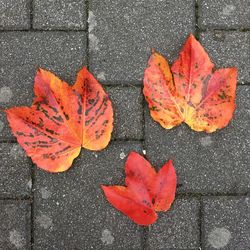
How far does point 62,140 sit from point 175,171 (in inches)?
19.6

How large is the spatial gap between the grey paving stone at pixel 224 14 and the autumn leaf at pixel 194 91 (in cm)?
16

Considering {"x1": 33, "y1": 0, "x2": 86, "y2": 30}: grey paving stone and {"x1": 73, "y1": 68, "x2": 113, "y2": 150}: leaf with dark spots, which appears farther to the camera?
{"x1": 33, "y1": 0, "x2": 86, "y2": 30}: grey paving stone

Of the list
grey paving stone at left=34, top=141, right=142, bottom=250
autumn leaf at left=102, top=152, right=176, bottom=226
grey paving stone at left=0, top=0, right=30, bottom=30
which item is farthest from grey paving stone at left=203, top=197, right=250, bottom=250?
grey paving stone at left=0, top=0, right=30, bottom=30

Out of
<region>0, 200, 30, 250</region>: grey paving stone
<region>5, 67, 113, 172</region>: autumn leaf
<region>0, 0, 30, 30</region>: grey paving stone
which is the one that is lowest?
<region>0, 200, 30, 250</region>: grey paving stone

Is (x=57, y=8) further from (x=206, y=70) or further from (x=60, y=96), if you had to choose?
(x=206, y=70)

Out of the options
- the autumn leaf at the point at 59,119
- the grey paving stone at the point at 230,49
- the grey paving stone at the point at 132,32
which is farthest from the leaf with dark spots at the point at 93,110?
the grey paving stone at the point at 230,49

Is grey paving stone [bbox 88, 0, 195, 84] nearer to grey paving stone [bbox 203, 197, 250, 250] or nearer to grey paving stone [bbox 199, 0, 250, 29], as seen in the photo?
grey paving stone [bbox 199, 0, 250, 29]

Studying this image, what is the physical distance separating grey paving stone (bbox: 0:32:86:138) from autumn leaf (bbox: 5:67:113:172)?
3.8 inches

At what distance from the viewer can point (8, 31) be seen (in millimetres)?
2279

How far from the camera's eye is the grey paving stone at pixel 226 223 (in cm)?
221

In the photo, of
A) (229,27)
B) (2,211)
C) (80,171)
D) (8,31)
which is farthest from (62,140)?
(229,27)

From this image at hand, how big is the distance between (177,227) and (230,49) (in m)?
0.80

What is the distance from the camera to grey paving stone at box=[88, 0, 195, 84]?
2262 millimetres

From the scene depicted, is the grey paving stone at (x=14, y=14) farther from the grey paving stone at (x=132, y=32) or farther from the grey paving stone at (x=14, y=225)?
the grey paving stone at (x=14, y=225)
